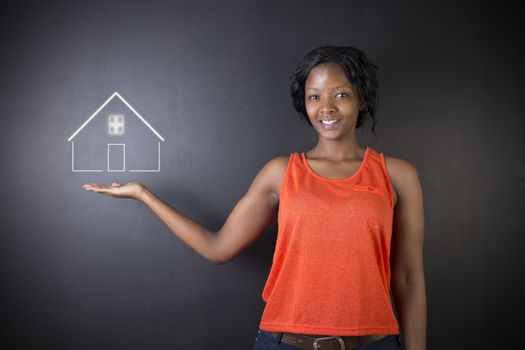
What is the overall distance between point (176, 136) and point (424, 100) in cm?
90

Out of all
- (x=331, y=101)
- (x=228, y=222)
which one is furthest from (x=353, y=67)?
(x=228, y=222)

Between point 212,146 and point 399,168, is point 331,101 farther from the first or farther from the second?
point 212,146

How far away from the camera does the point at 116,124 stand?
5.73 feet

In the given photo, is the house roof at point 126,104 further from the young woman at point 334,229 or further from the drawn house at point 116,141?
the young woman at point 334,229

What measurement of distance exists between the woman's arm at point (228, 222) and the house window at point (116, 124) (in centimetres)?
33

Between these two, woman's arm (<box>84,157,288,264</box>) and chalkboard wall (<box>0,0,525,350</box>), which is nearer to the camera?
woman's arm (<box>84,157,288,264</box>)

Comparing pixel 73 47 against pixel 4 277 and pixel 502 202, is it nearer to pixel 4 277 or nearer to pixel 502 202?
pixel 4 277

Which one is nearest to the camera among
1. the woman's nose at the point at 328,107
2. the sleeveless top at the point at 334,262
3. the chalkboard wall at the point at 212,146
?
the sleeveless top at the point at 334,262

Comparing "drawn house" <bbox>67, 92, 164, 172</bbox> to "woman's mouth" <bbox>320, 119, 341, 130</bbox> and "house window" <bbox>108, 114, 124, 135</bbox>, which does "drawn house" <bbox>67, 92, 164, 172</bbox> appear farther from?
"woman's mouth" <bbox>320, 119, 341, 130</bbox>

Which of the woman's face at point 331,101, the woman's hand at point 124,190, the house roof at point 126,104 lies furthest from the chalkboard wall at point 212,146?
the woman's face at point 331,101

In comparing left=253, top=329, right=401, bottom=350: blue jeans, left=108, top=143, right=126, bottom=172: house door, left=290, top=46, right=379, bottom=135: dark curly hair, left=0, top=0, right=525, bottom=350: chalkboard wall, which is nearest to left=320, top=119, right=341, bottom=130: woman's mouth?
left=290, top=46, right=379, bottom=135: dark curly hair

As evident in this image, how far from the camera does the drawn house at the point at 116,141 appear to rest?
1743 mm

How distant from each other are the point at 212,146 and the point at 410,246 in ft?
2.53

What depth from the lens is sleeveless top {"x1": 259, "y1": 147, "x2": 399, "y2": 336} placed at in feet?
4.03
